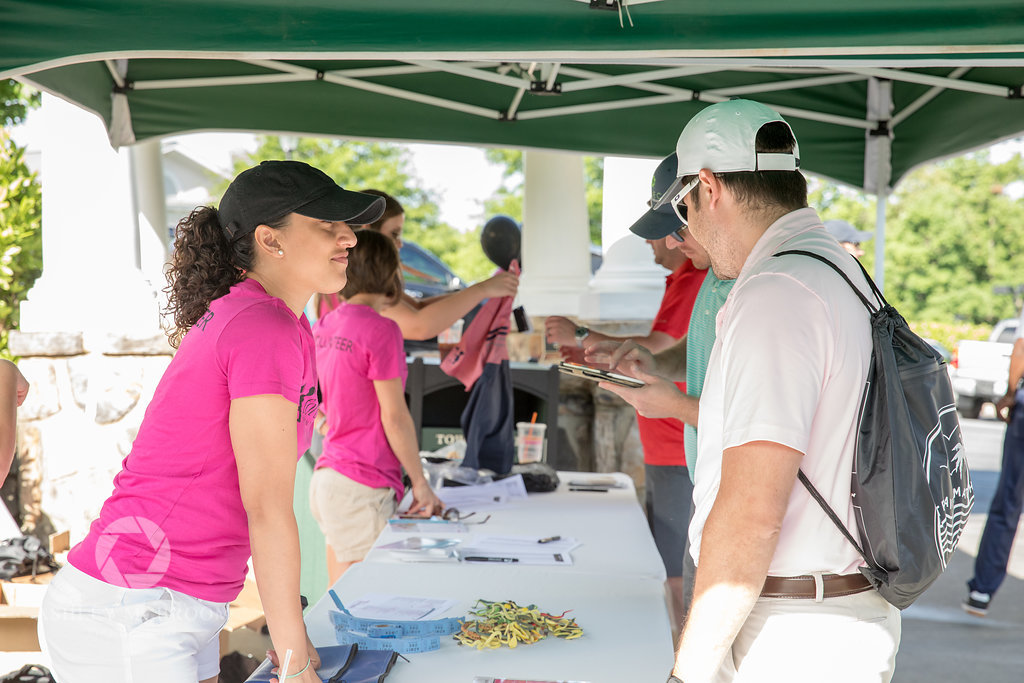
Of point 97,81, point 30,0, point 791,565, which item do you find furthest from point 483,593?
point 97,81

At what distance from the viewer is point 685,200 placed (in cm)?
171

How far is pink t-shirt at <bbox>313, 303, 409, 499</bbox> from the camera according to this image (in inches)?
120

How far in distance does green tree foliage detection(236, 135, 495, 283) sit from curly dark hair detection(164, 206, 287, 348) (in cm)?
2104

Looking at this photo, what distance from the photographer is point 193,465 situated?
5.28 ft

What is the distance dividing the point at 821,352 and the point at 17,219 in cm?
642

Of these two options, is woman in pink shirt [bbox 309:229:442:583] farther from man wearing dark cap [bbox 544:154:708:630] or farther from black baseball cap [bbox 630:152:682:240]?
black baseball cap [bbox 630:152:682:240]

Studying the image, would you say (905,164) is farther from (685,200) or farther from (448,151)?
(448,151)

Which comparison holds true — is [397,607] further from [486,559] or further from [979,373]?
[979,373]

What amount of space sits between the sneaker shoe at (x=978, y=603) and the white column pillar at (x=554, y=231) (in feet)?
13.2

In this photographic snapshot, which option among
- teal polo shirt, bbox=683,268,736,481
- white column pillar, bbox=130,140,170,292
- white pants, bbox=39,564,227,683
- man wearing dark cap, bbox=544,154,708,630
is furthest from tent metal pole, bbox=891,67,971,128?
white column pillar, bbox=130,140,170,292

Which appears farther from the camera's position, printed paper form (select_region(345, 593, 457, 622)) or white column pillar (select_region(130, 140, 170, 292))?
white column pillar (select_region(130, 140, 170, 292))

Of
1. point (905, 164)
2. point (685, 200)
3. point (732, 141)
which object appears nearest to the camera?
point (732, 141)

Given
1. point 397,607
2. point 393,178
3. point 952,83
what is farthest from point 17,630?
point 393,178

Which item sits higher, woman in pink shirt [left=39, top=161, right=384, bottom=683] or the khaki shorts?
woman in pink shirt [left=39, top=161, right=384, bottom=683]
